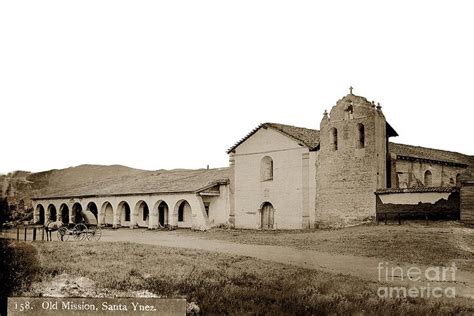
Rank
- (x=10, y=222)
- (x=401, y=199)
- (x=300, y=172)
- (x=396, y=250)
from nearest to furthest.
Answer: (x=10, y=222) < (x=396, y=250) < (x=401, y=199) < (x=300, y=172)

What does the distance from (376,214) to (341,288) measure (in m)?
7.97

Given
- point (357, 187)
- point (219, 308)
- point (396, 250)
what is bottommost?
point (219, 308)

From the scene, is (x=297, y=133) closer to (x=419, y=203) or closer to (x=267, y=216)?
(x=267, y=216)

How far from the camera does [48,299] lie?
7109 mm

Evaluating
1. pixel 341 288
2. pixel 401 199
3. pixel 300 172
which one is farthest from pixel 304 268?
pixel 300 172

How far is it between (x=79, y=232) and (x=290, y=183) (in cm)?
874

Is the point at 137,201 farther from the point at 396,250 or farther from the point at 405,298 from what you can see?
the point at 405,298

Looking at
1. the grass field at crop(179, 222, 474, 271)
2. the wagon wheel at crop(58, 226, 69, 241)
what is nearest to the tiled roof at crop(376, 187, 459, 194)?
the grass field at crop(179, 222, 474, 271)

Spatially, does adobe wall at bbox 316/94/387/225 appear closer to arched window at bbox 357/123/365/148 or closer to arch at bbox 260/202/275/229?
arched window at bbox 357/123/365/148

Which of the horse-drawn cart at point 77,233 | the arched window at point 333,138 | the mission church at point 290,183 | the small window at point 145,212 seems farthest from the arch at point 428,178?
the horse-drawn cart at point 77,233

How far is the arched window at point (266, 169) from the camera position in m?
18.5

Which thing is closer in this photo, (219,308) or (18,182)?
(219,308)

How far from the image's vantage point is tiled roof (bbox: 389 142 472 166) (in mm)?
18984

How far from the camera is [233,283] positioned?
→ 25.1ft
